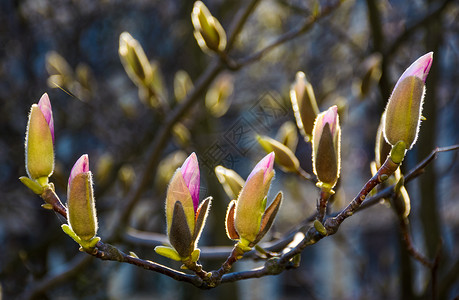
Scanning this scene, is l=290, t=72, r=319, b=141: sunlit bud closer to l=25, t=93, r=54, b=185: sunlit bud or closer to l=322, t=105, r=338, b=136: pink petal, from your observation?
l=322, t=105, r=338, b=136: pink petal

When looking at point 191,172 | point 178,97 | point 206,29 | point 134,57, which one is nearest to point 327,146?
point 191,172

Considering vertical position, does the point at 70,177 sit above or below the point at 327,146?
below

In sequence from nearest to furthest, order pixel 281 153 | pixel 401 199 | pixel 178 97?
1. pixel 401 199
2. pixel 281 153
3. pixel 178 97

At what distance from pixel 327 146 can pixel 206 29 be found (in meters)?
0.60

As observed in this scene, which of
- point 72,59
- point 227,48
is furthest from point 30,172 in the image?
point 72,59

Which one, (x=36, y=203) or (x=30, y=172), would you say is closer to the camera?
(x=30, y=172)

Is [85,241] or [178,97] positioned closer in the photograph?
[85,241]

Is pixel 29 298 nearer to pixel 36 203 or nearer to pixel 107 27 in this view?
pixel 36 203

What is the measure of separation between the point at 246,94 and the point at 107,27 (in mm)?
1239

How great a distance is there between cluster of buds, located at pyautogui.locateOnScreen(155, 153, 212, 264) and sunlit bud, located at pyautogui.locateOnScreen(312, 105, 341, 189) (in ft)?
0.53

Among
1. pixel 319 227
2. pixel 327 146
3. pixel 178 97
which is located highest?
pixel 327 146

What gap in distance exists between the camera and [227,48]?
132 centimetres

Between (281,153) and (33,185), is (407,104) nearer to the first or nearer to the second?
(281,153)

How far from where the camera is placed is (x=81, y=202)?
66cm
